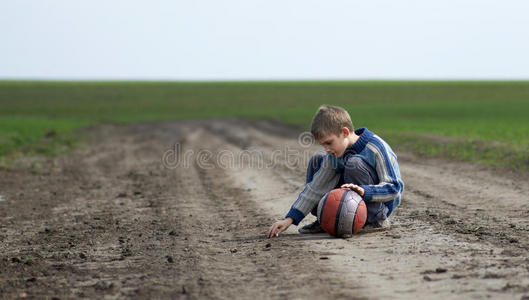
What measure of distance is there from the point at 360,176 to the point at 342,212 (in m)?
0.48

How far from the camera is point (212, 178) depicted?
1369cm

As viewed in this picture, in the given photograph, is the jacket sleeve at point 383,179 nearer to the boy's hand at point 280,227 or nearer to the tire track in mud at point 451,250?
the tire track in mud at point 451,250

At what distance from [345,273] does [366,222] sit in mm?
1840

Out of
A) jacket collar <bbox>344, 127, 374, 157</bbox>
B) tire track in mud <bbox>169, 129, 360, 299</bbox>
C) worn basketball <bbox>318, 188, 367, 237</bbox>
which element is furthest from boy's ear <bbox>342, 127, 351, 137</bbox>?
tire track in mud <bbox>169, 129, 360, 299</bbox>

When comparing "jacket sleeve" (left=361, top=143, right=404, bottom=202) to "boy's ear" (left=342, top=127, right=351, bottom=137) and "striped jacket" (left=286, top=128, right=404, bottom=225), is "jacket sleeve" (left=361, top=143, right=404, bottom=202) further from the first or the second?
"boy's ear" (left=342, top=127, right=351, bottom=137)

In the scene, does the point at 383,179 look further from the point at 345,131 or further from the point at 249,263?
the point at 249,263

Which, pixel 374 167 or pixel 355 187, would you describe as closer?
pixel 355 187

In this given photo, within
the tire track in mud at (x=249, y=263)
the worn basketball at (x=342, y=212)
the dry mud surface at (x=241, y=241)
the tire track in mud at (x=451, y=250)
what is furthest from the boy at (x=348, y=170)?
the tire track in mud at (x=249, y=263)

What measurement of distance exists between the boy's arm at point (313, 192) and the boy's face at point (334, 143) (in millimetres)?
394

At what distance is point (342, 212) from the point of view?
22.5 feet

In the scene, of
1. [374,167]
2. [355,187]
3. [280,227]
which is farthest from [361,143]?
[280,227]

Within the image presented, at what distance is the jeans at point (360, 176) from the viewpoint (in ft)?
22.8

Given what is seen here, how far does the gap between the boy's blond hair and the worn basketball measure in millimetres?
808

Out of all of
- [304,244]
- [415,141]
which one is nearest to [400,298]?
[304,244]
